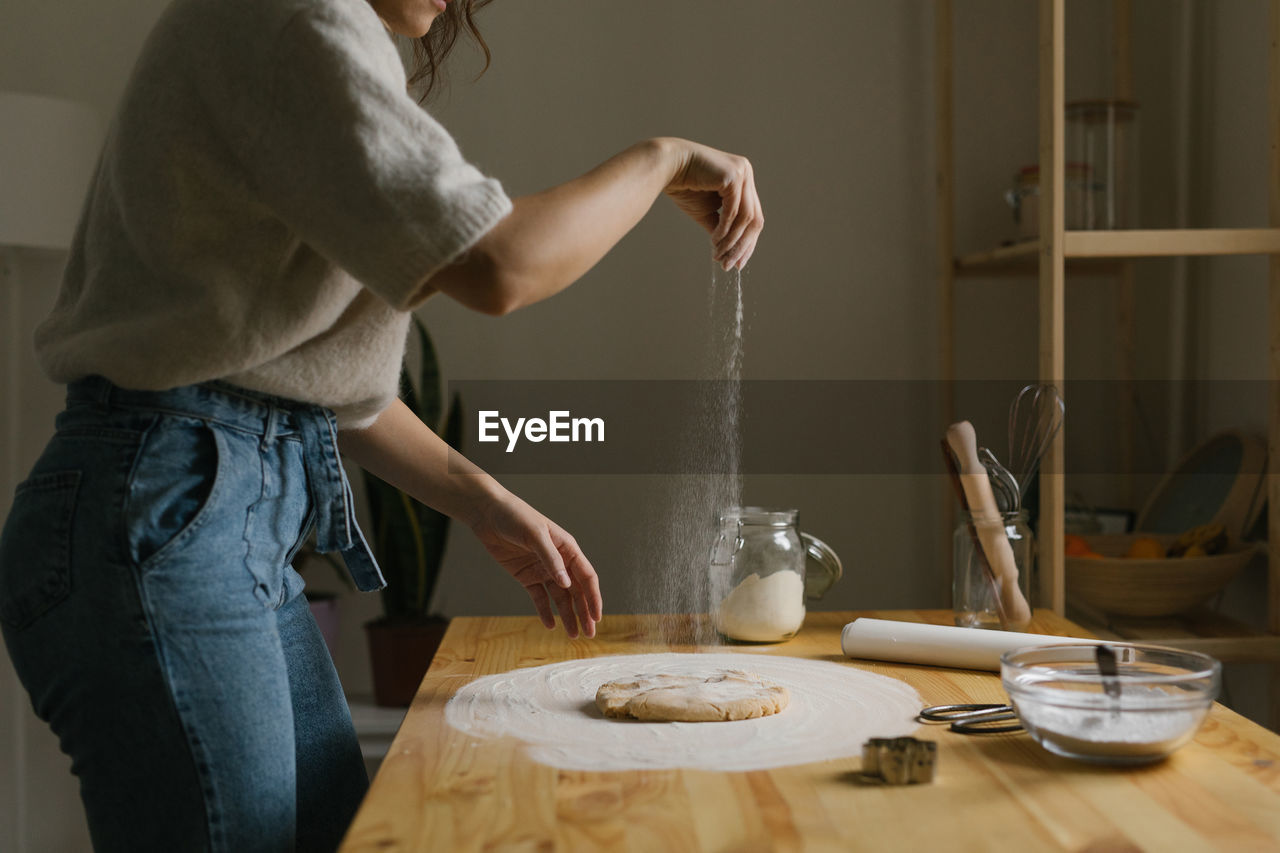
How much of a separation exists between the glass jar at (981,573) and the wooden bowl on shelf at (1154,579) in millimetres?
471

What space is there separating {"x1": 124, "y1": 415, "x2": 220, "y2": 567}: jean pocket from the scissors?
52 centimetres

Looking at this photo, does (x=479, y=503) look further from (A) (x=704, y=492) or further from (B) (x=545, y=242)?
(A) (x=704, y=492)

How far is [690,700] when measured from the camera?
838 mm

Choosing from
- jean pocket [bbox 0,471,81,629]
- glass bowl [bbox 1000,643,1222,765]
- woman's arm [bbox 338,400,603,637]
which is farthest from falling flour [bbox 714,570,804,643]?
jean pocket [bbox 0,471,81,629]

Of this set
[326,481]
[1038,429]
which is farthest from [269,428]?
[1038,429]

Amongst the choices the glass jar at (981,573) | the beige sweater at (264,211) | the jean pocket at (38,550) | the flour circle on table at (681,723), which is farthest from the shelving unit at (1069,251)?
the jean pocket at (38,550)

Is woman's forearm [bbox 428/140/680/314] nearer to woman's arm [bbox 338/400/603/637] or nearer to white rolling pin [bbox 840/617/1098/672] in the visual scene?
woman's arm [bbox 338/400/603/637]

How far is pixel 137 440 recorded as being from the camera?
2.43ft

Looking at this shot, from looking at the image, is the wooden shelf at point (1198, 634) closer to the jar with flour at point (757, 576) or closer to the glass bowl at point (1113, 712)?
the jar with flour at point (757, 576)

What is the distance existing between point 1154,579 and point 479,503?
104 cm

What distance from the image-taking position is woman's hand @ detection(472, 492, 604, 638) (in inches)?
40.0

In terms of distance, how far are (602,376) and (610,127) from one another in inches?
18.1

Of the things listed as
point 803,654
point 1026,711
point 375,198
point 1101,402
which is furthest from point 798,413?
point 375,198

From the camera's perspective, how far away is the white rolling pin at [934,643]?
38.9 inches
